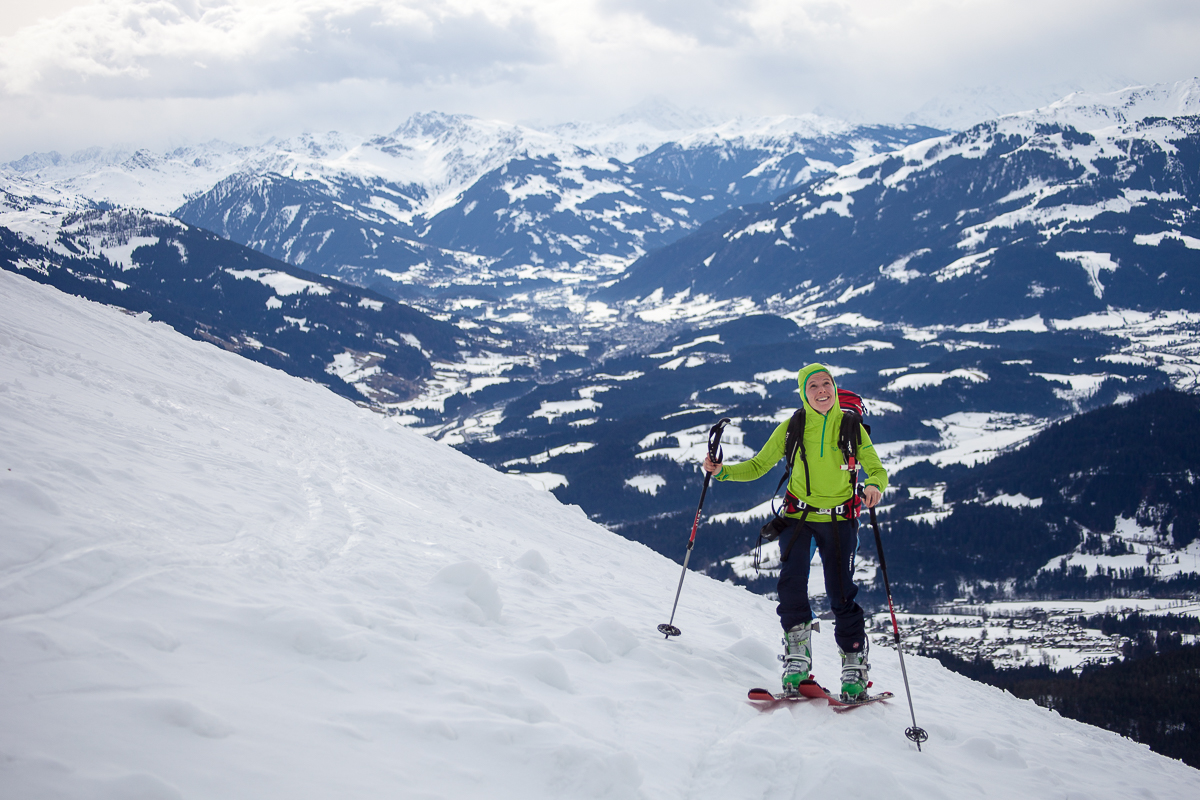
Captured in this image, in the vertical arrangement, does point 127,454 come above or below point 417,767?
above

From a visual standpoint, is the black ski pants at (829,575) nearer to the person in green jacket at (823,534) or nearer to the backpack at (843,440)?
the person in green jacket at (823,534)

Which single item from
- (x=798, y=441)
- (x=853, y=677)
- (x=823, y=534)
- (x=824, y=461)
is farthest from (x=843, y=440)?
(x=853, y=677)

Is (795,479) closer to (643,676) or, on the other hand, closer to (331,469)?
(643,676)

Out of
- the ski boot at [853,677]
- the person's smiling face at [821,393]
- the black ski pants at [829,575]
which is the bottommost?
the ski boot at [853,677]

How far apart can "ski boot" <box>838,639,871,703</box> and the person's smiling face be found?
127 inches

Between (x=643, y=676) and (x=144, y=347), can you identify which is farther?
(x=144, y=347)

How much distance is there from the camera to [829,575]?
10000mm

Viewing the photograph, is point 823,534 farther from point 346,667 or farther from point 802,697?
point 346,667

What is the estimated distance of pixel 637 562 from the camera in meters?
22.7

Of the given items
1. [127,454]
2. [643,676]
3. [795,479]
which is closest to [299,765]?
[643,676]

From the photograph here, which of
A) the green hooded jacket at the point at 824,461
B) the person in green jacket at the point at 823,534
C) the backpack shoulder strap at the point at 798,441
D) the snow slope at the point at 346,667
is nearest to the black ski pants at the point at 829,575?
the person in green jacket at the point at 823,534

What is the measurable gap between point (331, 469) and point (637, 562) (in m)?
9.01

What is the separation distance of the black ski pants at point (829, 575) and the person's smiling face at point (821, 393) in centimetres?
149

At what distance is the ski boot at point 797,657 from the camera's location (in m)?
10.3
